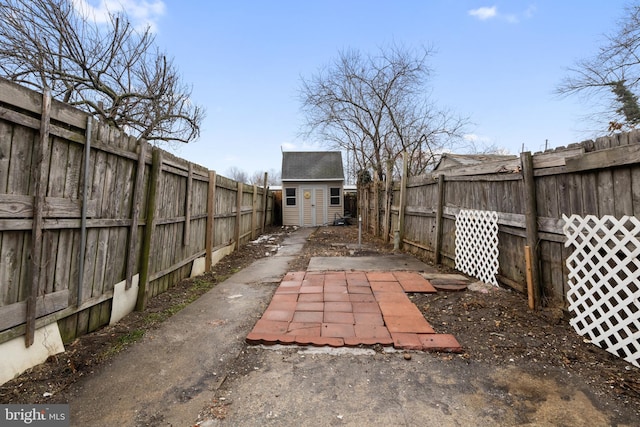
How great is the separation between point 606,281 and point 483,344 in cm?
113

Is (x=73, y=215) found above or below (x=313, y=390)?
above

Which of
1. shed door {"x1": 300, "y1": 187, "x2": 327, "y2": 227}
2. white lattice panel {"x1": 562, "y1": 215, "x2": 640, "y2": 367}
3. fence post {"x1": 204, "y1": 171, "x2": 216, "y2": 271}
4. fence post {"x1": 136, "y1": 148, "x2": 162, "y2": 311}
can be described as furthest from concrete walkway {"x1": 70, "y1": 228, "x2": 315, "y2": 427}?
shed door {"x1": 300, "y1": 187, "x2": 327, "y2": 227}

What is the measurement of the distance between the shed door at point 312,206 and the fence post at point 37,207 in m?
13.9

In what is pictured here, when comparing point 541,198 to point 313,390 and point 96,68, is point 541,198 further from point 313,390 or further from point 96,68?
point 96,68

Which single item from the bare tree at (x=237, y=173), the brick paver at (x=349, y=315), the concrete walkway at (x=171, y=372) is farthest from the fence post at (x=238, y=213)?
→ the bare tree at (x=237, y=173)

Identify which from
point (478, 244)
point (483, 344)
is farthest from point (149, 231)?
point (478, 244)

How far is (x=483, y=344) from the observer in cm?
264

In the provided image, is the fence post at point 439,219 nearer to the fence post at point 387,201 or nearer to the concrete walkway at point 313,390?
the fence post at point 387,201

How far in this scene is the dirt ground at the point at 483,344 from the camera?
1.95 m

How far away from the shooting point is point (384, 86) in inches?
457

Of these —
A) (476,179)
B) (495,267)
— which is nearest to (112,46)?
(476,179)

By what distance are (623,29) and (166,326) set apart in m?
14.8

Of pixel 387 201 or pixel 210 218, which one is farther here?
pixel 387 201

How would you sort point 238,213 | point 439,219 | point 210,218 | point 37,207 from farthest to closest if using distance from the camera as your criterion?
point 238,213, point 439,219, point 210,218, point 37,207
